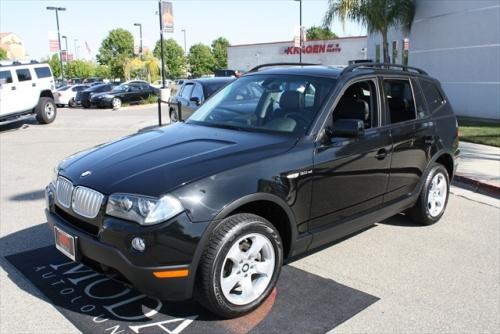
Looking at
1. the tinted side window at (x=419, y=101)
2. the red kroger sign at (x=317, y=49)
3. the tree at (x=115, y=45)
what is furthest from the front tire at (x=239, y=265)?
the tree at (x=115, y=45)

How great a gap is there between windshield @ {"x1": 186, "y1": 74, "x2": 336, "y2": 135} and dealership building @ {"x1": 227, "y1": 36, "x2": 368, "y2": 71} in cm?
3796

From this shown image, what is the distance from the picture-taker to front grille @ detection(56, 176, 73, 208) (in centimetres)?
350

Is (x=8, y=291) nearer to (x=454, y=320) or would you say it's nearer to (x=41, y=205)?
(x=41, y=205)

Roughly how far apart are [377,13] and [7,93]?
1301 centimetres

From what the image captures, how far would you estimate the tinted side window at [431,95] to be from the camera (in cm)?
536

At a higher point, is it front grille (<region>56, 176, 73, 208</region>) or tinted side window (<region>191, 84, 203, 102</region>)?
tinted side window (<region>191, 84, 203, 102</region>)

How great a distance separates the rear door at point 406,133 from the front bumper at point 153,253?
237 cm

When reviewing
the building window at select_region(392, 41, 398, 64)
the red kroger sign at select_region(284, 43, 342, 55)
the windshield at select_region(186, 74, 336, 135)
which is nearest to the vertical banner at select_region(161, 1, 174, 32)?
the building window at select_region(392, 41, 398, 64)

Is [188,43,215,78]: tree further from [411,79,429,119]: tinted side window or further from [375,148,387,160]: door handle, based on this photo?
[375,148,387,160]: door handle

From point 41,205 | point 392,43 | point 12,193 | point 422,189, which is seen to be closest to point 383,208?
point 422,189

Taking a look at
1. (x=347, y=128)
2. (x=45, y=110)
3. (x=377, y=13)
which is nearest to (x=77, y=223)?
(x=347, y=128)

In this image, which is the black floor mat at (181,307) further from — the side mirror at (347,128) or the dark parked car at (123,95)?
the dark parked car at (123,95)

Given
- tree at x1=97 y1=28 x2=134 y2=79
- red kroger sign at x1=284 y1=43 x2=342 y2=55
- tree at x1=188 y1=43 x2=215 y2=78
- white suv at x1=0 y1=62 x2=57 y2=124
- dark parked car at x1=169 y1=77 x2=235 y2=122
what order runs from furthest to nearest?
tree at x1=97 y1=28 x2=134 y2=79, tree at x1=188 y1=43 x2=215 y2=78, red kroger sign at x1=284 y1=43 x2=342 y2=55, white suv at x1=0 y1=62 x2=57 y2=124, dark parked car at x1=169 y1=77 x2=235 y2=122

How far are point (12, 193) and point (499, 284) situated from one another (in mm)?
6365
